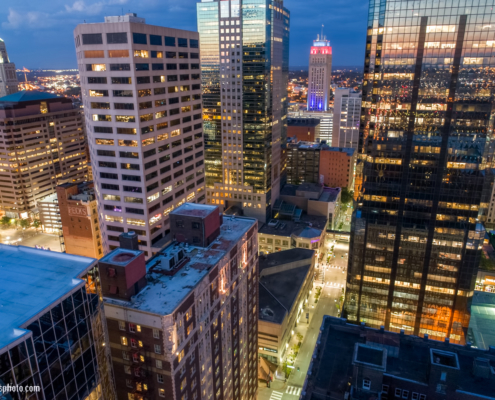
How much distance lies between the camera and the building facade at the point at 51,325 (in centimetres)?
3163

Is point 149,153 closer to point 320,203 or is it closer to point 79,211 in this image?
point 79,211

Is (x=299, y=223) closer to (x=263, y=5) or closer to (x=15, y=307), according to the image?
(x=263, y=5)

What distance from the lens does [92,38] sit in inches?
3543

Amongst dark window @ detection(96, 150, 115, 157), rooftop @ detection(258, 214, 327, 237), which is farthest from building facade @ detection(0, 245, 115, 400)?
rooftop @ detection(258, 214, 327, 237)

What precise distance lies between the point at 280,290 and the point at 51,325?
300ft

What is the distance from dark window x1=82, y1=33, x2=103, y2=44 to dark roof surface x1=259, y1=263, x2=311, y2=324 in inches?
3313

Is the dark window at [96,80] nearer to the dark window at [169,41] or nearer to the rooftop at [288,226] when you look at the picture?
the dark window at [169,41]

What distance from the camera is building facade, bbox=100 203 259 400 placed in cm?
5438

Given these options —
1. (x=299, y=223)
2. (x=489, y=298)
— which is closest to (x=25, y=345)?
(x=489, y=298)

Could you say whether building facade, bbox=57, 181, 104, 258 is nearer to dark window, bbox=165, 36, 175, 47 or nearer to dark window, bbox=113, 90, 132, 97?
dark window, bbox=113, 90, 132, 97

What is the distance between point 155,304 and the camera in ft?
179

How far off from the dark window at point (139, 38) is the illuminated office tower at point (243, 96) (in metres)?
82.8

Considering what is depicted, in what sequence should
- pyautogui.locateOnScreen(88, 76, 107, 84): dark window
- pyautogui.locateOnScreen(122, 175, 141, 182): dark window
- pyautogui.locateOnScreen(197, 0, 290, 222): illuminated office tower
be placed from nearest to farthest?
pyautogui.locateOnScreen(88, 76, 107, 84): dark window, pyautogui.locateOnScreen(122, 175, 141, 182): dark window, pyautogui.locateOnScreen(197, 0, 290, 222): illuminated office tower

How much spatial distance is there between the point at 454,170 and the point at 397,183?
551 inches
